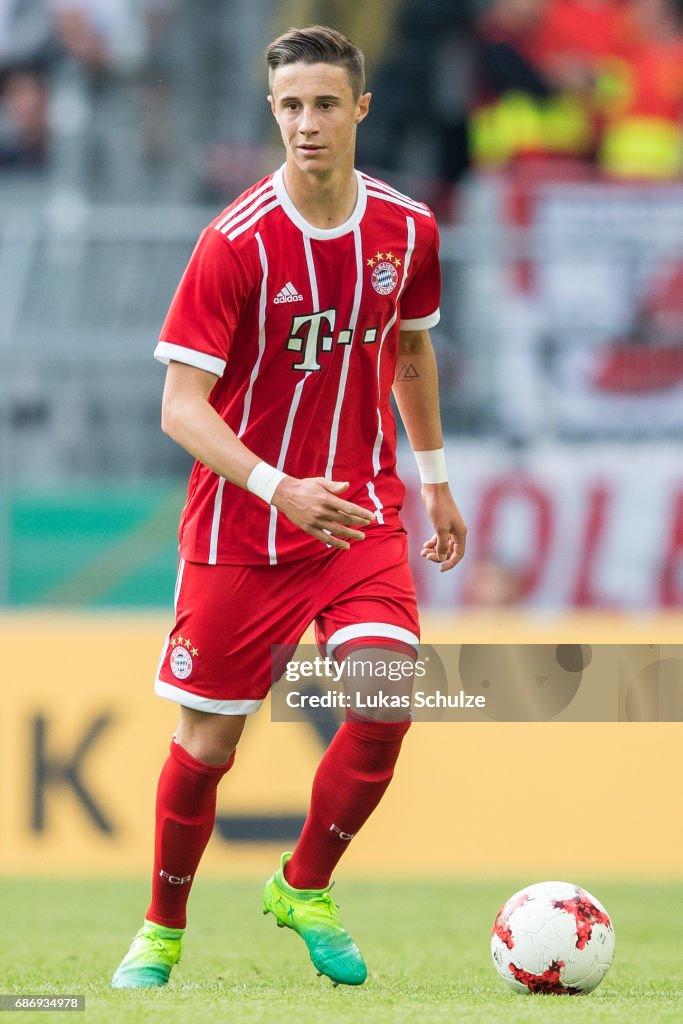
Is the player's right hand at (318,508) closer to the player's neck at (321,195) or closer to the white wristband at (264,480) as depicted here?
the white wristband at (264,480)

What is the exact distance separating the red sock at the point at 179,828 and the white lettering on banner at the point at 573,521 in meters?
4.94

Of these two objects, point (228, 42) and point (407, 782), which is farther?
point (228, 42)

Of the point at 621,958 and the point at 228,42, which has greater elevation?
the point at 228,42

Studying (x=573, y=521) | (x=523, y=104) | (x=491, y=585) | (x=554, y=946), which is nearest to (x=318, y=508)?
(x=554, y=946)

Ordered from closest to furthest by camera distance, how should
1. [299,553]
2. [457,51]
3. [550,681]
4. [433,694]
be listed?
[299,553], [433,694], [550,681], [457,51]

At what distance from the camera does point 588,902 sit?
432cm

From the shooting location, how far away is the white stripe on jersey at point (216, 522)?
4316 millimetres

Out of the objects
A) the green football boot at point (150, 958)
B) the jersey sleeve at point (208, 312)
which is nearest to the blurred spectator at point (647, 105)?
the jersey sleeve at point (208, 312)

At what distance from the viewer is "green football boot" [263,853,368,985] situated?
4301 mm

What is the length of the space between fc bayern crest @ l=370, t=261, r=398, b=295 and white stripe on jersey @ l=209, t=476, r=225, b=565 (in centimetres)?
62

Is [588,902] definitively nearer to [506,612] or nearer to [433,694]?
[433,694]

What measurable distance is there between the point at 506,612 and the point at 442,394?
4.11 feet

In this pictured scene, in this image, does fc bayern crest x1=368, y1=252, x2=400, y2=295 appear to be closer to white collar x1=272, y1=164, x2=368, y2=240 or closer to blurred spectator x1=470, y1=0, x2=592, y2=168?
white collar x1=272, y1=164, x2=368, y2=240

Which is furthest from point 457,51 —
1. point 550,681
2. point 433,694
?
point 433,694
